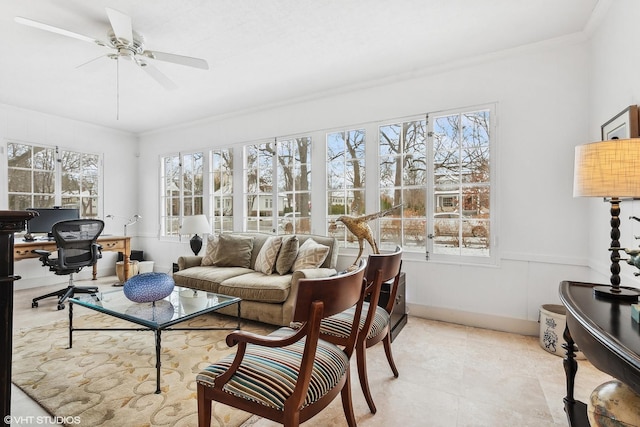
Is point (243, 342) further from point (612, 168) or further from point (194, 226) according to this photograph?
point (194, 226)

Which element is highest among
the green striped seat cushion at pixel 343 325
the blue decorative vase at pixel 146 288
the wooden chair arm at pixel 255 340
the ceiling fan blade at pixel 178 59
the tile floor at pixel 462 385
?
the ceiling fan blade at pixel 178 59

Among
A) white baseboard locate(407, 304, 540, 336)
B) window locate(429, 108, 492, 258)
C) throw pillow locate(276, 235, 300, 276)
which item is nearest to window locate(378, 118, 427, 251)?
window locate(429, 108, 492, 258)

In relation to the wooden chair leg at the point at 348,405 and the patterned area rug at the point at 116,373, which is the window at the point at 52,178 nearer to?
A: the patterned area rug at the point at 116,373

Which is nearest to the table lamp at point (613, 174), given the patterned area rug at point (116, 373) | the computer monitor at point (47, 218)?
the patterned area rug at point (116, 373)

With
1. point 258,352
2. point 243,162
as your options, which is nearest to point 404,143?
point 243,162

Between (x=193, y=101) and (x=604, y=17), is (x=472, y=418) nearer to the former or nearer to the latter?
(x=604, y=17)

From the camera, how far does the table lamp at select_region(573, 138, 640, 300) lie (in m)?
1.34

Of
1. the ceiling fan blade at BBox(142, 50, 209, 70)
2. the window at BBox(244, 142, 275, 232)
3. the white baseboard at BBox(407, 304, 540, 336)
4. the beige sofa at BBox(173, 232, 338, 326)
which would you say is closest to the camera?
the ceiling fan blade at BBox(142, 50, 209, 70)

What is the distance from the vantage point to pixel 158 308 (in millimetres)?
2393

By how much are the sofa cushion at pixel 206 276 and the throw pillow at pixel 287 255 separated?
45cm

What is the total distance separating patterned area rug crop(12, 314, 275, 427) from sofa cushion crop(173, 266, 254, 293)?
407mm

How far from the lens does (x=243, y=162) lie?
15.6ft

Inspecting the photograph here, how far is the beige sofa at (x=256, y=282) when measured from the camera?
2.96 m
